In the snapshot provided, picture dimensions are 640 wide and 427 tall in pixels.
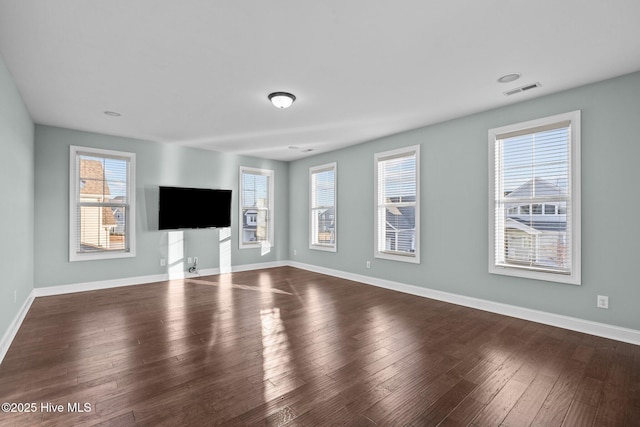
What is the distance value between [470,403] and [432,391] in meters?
0.25

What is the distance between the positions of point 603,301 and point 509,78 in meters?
2.51

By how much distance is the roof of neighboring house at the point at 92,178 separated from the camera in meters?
5.17

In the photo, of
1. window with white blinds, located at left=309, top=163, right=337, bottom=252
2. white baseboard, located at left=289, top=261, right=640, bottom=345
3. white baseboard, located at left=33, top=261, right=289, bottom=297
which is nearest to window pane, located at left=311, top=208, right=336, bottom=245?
window with white blinds, located at left=309, top=163, right=337, bottom=252

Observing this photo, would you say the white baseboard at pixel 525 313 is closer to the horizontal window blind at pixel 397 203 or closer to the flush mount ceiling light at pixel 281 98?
the horizontal window blind at pixel 397 203

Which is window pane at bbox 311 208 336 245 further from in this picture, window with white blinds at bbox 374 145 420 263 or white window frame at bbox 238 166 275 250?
window with white blinds at bbox 374 145 420 263

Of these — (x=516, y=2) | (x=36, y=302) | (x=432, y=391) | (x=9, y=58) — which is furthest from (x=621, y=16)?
(x=36, y=302)

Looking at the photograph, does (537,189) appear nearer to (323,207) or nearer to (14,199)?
(323,207)

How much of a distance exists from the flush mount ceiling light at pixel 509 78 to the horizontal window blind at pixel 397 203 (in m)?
1.81

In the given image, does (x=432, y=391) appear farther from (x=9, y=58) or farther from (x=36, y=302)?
(x=36, y=302)

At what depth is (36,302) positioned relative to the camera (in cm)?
442

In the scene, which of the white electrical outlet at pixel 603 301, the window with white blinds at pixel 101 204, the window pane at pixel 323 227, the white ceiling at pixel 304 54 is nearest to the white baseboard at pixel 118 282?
the window with white blinds at pixel 101 204

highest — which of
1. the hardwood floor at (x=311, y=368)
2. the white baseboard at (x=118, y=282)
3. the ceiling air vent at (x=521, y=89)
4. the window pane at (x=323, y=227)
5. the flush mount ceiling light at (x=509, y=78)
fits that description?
the flush mount ceiling light at (x=509, y=78)

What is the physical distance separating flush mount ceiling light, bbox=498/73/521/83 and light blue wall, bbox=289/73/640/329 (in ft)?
2.51

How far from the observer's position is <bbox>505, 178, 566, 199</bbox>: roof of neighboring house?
11.8 ft
